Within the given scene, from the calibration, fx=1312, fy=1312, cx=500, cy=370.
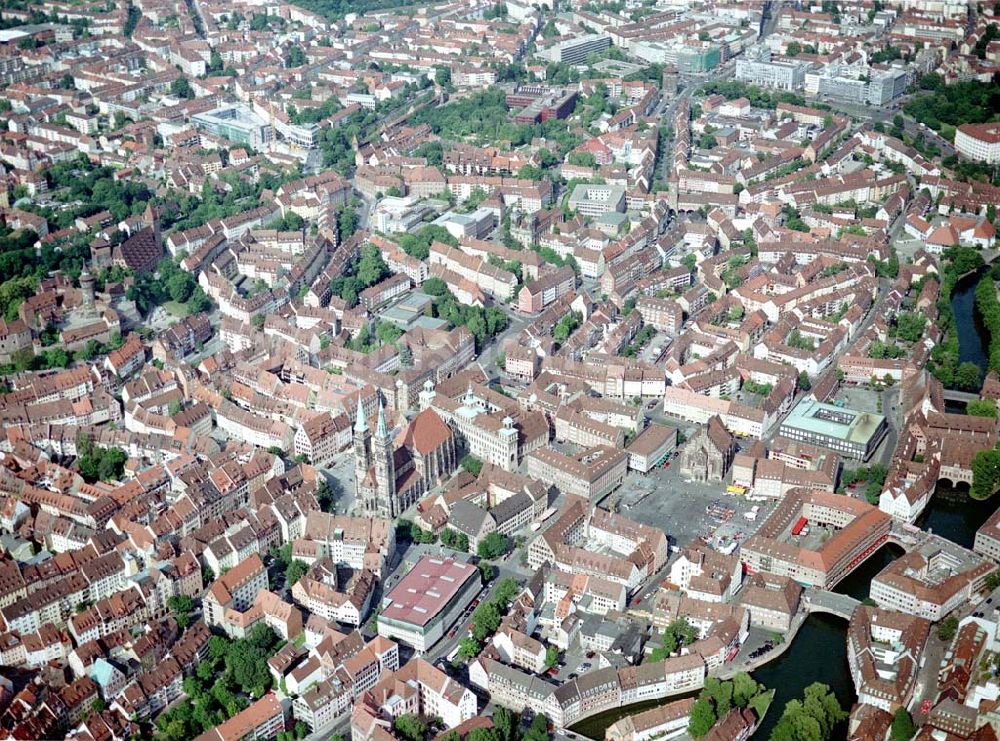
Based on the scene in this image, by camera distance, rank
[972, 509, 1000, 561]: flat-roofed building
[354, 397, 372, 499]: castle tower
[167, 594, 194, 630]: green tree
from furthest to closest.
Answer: [354, 397, 372, 499]: castle tower, [972, 509, 1000, 561]: flat-roofed building, [167, 594, 194, 630]: green tree

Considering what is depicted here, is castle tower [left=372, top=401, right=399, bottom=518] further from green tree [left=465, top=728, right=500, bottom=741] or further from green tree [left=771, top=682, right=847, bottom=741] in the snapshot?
green tree [left=771, top=682, right=847, bottom=741]

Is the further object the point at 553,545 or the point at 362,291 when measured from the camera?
the point at 362,291

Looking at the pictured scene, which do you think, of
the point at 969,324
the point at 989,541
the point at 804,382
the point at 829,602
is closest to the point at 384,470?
the point at 829,602

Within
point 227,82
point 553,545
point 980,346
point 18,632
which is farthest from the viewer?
point 227,82

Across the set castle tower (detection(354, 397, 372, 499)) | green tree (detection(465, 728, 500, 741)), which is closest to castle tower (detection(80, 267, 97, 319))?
castle tower (detection(354, 397, 372, 499))

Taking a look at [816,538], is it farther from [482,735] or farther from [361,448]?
[361,448]

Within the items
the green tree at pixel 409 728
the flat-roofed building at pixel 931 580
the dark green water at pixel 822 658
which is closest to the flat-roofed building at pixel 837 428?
the dark green water at pixel 822 658

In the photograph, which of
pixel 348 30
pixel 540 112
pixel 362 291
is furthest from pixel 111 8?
pixel 362 291

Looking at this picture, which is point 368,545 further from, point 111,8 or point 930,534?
point 111,8
